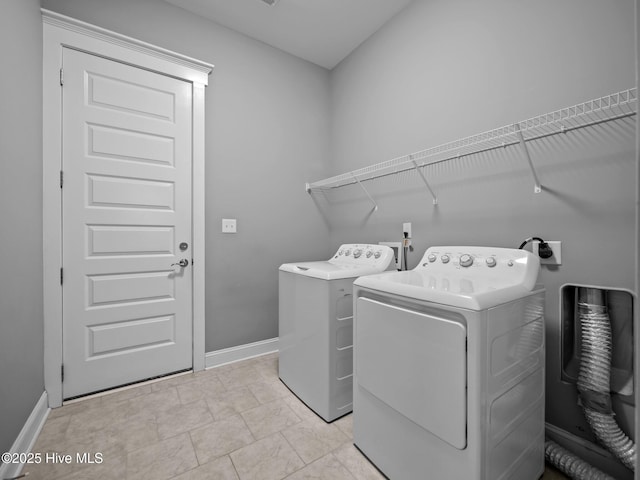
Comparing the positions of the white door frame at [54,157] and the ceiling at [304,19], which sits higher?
the ceiling at [304,19]

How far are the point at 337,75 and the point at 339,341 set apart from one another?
2.55 metres

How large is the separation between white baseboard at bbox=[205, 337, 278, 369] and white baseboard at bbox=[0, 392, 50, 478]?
92cm

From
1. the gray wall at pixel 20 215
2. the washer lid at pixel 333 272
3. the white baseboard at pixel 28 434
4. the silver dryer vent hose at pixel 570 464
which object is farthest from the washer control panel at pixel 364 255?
the white baseboard at pixel 28 434

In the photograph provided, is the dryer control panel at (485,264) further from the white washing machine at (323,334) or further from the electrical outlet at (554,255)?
the white washing machine at (323,334)

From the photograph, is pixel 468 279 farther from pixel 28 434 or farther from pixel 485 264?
pixel 28 434

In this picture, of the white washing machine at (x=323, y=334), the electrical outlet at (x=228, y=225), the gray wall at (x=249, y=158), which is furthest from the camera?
the electrical outlet at (x=228, y=225)

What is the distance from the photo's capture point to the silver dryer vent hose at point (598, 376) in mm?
1123

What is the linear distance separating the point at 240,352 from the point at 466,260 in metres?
1.90

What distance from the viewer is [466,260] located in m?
1.45

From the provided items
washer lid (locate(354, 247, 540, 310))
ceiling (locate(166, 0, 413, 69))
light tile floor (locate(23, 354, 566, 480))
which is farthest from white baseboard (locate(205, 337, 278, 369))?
ceiling (locate(166, 0, 413, 69))

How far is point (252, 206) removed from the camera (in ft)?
8.01

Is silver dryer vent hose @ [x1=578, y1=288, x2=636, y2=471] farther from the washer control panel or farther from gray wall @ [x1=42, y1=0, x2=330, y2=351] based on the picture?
gray wall @ [x1=42, y1=0, x2=330, y2=351]

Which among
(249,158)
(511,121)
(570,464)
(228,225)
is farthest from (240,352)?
(511,121)

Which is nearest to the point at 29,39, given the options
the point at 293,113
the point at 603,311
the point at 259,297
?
the point at 293,113
